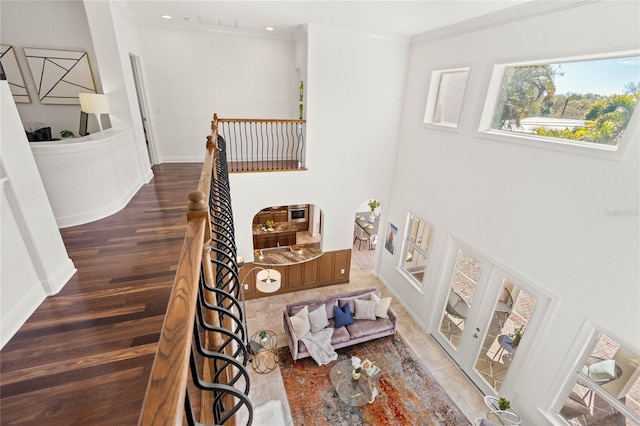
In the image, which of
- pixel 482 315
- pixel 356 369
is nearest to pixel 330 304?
pixel 356 369

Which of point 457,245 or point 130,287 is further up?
point 130,287

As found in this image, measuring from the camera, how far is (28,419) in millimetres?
1505

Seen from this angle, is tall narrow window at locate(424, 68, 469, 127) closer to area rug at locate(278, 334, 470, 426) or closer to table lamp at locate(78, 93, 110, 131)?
area rug at locate(278, 334, 470, 426)

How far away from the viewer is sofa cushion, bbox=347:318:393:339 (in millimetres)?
5832

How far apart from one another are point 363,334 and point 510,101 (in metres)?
4.75

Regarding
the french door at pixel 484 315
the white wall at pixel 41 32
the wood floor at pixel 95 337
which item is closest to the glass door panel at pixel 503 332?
the french door at pixel 484 315

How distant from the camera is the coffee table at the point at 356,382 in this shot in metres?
4.69

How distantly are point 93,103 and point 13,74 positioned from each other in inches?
74.0

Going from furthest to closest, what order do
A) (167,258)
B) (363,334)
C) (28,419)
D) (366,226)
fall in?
(366,226), (363,334), (167,258), (28,419)

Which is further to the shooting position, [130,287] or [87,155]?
[87,155]

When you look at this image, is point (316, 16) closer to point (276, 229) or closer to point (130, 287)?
point (130, 287)

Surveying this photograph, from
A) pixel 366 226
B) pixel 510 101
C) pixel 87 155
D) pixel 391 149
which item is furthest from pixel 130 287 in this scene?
pixel 366 226

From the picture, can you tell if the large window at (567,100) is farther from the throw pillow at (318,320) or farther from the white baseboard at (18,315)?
the white baseboard at (18,315)

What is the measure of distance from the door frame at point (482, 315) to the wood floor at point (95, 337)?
443 cm
